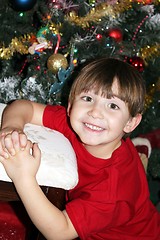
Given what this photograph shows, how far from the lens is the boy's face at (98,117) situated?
1019 millimetres

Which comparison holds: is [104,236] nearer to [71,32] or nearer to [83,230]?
[83,230]

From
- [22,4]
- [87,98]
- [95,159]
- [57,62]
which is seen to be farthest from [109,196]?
[22,4]

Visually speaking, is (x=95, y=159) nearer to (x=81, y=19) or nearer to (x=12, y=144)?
(x=12, y=144)

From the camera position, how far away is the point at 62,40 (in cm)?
161

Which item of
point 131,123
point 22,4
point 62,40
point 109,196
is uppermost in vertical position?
point 22,4

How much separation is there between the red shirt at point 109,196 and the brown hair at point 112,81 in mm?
122

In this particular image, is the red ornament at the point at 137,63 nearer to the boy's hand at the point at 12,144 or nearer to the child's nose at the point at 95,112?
the child's nose at the point at 95,112

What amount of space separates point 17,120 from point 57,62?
20.9 inches

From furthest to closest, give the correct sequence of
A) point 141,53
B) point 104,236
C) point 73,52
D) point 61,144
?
point 141,53, point 73,52, point 104,236, point 61,144

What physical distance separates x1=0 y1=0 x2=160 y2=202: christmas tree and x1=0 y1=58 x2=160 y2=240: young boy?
1.31ft

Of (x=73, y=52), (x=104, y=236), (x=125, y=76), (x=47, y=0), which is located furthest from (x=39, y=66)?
(x=104, y=236)

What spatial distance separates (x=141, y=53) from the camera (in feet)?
5.72

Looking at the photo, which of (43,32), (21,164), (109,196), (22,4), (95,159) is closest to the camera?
(21,164)

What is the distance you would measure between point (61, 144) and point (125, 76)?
0.25 meters
